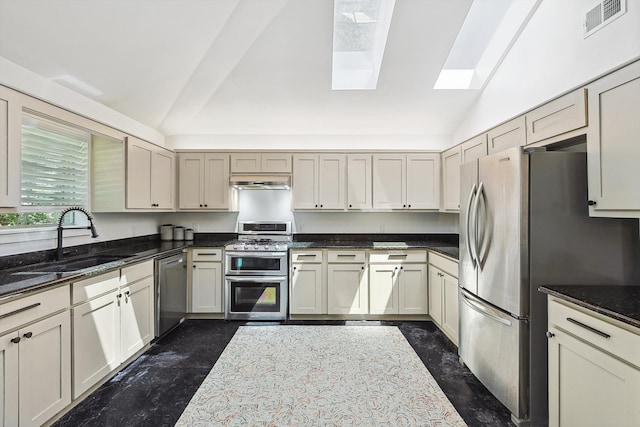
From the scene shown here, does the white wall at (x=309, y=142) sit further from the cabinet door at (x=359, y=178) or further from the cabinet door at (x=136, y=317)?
the cabinet door at (x=136, y=317)

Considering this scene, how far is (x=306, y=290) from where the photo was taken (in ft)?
12.4

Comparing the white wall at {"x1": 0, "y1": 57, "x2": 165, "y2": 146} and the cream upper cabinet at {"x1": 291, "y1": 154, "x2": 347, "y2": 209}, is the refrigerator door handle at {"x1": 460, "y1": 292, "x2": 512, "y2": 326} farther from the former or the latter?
the white wall at {"x1": 0, "y1": 57, "x2": 165, "y2": 146}

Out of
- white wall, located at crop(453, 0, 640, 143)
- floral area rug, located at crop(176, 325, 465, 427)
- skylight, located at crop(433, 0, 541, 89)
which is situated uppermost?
skylight, located at crop(433, 0, 541, 89)

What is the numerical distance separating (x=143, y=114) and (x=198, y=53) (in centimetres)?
115

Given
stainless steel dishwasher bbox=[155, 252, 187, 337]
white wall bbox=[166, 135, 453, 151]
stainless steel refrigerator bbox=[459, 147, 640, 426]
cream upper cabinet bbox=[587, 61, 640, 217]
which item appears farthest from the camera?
white wall bbox=[166, 135, 453, 151]

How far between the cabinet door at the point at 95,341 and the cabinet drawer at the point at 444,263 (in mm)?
3137

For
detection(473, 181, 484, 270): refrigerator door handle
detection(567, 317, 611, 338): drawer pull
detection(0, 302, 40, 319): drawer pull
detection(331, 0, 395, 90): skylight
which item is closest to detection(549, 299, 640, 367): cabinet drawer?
detection(567, 317, 611, 338): drawer pull

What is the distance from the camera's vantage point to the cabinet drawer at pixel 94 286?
209 cm

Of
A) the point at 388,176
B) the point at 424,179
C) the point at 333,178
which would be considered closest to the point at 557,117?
the point at 424,179

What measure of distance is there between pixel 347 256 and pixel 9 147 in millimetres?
3149

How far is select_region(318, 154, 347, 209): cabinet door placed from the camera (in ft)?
13.4

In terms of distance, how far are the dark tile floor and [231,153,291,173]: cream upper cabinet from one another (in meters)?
2.09

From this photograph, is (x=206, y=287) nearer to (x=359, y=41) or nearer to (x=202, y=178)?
(x=202, y=178)

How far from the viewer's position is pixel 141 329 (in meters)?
2.86
